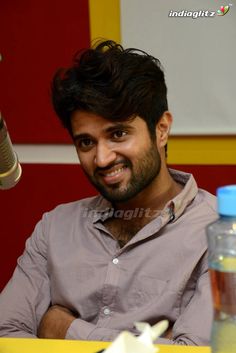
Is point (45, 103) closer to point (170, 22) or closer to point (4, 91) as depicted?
point (4, 91)

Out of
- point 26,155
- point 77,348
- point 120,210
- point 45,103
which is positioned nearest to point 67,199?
point 26,155

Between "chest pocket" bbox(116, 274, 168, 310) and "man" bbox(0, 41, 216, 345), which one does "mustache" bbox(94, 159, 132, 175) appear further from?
"chest pocket" bbox(116, 274, 168, 310)

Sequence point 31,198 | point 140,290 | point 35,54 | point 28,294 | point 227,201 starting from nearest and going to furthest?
1. point 227,201
2. point 140,290
3. point 28,294
4. point 35,54
5. point 31,198

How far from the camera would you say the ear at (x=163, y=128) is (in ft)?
5.27

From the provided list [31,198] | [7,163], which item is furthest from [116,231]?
[31,198]

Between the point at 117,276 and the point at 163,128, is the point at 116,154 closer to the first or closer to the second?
the point at 163,128

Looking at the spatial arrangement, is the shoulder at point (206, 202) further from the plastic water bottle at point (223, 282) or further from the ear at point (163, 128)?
the plastic water bottle at point (223, 282)

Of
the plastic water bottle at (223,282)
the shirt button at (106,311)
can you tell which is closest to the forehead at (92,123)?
the shirt button at (106,311)

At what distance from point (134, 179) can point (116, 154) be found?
0.08m

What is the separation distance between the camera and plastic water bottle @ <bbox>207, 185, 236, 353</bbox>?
31.9 inches

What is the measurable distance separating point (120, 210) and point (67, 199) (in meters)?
0.86

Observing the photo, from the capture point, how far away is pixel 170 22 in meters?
2.16

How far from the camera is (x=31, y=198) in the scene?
2.50 m

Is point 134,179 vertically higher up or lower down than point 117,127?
lower down
